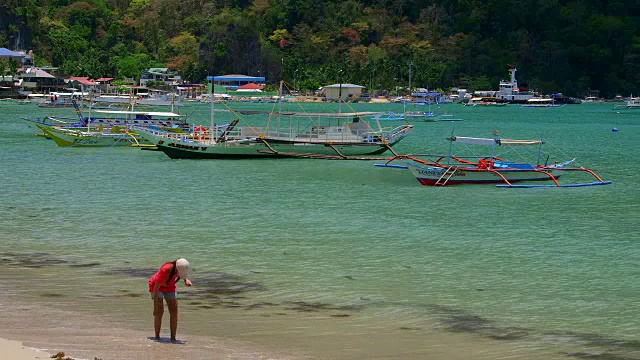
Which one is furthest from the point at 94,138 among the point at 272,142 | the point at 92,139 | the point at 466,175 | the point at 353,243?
the point at 353,243

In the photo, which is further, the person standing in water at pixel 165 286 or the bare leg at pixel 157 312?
the bare leg at pixel 157 312

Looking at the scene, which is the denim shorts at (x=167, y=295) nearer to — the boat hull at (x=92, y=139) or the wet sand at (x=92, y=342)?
the wet sand at (x=92, y=342)

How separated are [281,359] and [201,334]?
2117mm

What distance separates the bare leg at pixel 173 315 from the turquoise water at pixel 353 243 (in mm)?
1742

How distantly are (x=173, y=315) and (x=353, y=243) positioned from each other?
12.3 m

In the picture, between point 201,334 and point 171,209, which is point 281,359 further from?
point 171,209

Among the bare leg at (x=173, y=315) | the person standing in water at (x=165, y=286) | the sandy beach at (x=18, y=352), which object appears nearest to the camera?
the sandy beach at (x=18, y=352)

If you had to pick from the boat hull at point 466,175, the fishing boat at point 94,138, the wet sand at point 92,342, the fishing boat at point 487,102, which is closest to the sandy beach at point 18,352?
the wet sand at point 92,342

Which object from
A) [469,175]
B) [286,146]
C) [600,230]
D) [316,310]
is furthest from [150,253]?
[286,146]

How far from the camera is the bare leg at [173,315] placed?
1712 cm

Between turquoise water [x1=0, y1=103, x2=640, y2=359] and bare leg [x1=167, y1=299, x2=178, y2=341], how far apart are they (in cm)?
174

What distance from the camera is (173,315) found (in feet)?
56.6

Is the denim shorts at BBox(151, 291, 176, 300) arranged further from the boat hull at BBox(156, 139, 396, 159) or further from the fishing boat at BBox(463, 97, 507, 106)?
the fishing boat at BBox(463, 97, 507, 106)

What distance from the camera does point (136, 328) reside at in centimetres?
1858
